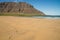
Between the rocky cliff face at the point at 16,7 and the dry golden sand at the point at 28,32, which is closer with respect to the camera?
the dry golden sand at the point at 28,32

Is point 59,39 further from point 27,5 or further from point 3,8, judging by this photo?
point 27,5

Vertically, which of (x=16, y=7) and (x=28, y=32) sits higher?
(x=28, y=32)

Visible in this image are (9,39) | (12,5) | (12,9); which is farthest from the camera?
(12,5)

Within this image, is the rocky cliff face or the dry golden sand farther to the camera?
the rocky cliff face

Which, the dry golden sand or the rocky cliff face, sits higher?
the dry golden sand

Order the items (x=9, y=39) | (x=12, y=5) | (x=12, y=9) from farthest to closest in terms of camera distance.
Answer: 1. (x=12, y=5)
2. (x=12, y=9)
3. (x=9, y=39)

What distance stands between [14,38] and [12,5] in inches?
7113

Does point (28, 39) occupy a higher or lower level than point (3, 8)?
higher

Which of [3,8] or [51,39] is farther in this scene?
[3,8]

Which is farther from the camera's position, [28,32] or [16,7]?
[16,7]

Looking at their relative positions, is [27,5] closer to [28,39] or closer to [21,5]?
[21,5]

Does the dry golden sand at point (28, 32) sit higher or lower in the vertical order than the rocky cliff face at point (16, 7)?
higher

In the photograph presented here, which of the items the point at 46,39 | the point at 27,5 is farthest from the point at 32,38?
the point at 27,5

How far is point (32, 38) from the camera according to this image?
239 inches
